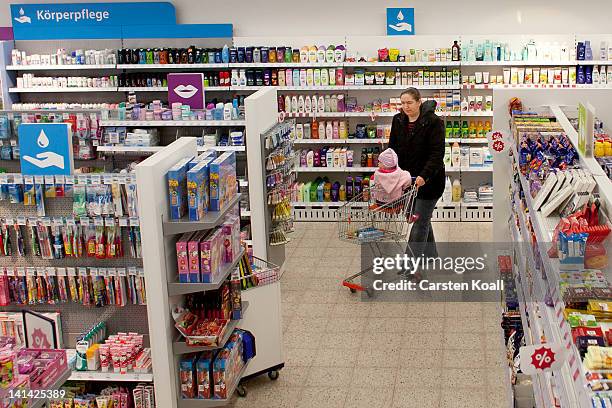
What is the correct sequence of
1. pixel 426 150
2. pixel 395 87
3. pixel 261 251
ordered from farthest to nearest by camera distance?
pixel 395 87 → pixel 426 150 → pixel 261 251

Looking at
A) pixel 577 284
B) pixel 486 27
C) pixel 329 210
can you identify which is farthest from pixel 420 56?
pixel 577 284

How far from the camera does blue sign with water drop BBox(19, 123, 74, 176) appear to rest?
214 inches

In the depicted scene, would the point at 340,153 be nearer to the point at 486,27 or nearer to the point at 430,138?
the point at 486,27

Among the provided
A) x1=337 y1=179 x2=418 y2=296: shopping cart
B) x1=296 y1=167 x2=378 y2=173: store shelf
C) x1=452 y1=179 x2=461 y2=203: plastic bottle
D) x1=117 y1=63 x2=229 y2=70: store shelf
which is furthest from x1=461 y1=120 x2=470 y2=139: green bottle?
x1=337 y1=179 x2=418 y2=296: shopping cart

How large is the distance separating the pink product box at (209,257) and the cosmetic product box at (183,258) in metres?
0.09

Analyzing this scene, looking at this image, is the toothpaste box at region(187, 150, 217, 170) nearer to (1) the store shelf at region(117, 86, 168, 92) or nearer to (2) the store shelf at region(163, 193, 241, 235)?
(2) the store shelf at region(163, 193, 241, 235)

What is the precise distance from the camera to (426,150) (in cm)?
811

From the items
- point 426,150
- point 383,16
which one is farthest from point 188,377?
point 383,16

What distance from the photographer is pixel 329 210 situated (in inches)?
439

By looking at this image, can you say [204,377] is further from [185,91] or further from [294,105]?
[294,105]

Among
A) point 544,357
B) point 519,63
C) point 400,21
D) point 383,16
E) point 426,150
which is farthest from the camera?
point 383,16

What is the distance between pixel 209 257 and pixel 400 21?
6773 millimetres

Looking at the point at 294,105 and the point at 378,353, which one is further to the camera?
the point at 294,105

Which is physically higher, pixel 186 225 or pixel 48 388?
pixel 186 225
